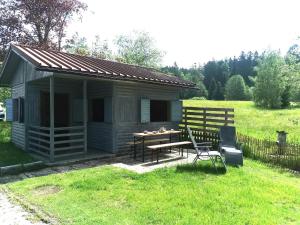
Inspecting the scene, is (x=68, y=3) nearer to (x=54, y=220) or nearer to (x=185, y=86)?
(x=185, y=86)

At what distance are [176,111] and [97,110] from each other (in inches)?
136

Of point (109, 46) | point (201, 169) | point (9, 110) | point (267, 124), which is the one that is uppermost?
point (109, 46)

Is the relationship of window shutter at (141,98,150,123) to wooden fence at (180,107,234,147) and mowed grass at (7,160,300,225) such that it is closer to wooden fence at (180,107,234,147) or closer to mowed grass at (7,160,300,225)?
wooden fence at (180,107,234,147)

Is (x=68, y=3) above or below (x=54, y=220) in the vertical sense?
above

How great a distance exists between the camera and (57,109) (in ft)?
35.7

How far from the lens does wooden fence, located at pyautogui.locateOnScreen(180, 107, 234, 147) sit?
1106 centimetres

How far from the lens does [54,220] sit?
426 cm

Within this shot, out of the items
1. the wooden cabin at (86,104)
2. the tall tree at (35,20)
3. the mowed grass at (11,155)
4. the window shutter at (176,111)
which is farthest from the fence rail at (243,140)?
the tall tree at (35,20)

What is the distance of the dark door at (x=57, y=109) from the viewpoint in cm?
1079

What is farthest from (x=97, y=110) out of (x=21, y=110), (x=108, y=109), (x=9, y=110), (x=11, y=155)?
(x=9, y=110)

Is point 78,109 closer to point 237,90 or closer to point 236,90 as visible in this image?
point 236,90

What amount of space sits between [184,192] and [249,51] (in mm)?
105531

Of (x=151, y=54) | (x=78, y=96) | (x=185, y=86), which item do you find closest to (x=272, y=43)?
(x=151, y=54)

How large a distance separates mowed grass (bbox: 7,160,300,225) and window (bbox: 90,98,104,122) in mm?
3499
